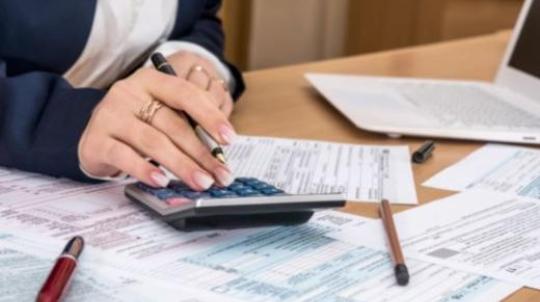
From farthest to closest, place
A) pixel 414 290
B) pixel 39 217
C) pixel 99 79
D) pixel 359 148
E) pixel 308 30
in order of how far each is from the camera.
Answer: pixel 308 30 < pixel 99 79 < pixel 359 148 < pixel 39 217 < pixel 414 290

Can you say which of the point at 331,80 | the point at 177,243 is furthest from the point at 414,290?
the point at 331,80

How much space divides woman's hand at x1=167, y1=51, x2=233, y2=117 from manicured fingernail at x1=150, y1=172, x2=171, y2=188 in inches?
7.5

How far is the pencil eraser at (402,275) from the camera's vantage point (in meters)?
0.58

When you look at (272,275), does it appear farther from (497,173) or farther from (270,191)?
(497,173)

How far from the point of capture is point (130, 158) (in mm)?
691

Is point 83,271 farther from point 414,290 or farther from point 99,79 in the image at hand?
point 99,79

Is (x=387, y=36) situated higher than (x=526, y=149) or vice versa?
(x=526, y=149)

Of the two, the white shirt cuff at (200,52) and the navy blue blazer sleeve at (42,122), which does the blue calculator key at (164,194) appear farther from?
the white shirt cuff at (200,52)

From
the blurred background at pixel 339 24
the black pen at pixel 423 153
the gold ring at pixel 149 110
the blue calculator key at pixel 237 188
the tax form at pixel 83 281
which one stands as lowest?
the blurred background at pixel 339 24

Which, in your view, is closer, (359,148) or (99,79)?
(359,148)

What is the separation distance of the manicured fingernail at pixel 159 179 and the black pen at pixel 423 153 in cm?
33

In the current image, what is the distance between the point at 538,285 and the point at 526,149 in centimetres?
41

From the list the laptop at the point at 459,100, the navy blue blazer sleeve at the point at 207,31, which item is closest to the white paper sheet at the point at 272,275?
the laptop at the point at 459,100

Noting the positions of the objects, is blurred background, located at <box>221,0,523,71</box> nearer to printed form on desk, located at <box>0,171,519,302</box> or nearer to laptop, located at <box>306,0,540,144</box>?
laptop, located at <box>306,0,540,144</box>
